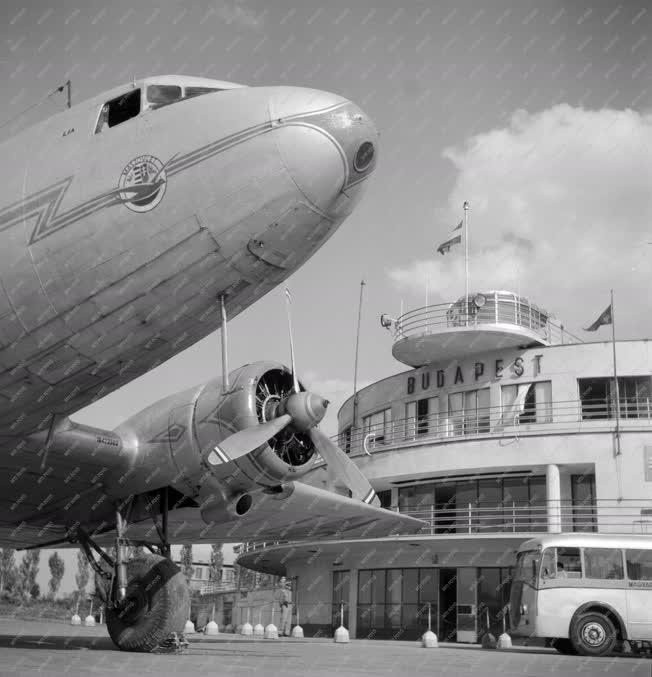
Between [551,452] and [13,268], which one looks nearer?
[13,268]

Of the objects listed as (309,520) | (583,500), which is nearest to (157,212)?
(309,520)

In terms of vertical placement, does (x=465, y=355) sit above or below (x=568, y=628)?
above

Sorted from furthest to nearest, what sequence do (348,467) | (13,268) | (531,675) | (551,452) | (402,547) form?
(402,547) → (551,452) → (348,467) → (531,675) → (13,268)

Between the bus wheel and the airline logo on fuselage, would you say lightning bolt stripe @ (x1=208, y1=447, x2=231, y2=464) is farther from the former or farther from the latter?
the bus wheel

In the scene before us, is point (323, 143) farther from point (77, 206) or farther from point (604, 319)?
point (604, 319)

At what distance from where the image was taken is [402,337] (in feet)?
123

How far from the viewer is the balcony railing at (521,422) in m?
33.4

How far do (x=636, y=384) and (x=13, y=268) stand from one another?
2918 cm

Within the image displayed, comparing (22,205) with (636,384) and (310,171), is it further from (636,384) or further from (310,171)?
(636,384)

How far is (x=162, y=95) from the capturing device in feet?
35.9

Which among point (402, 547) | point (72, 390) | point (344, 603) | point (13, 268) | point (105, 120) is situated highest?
point (105, 120)

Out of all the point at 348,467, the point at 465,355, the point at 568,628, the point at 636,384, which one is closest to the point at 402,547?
the point at 465,355

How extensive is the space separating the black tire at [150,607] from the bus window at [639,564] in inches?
490

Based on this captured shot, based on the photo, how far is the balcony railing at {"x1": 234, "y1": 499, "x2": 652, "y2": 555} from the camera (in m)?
31.8
